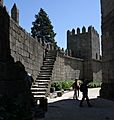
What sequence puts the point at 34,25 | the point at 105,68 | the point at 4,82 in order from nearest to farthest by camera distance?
the point at 4,82
the point at 105,68
the point at 34,25

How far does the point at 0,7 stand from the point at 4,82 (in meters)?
1.86

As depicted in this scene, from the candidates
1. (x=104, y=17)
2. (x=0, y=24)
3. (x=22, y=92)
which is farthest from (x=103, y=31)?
(x=0, y=24)

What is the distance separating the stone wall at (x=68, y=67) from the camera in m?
24.5

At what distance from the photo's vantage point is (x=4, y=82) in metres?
7.35

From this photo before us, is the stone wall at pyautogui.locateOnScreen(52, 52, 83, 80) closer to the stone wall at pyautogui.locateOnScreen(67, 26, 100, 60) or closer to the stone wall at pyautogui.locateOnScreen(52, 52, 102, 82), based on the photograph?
the stone wall at pyautogui.locateOnScreen(52, 52, 102, 82)

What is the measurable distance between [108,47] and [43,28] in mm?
29281

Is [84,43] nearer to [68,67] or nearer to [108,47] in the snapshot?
[68,67]

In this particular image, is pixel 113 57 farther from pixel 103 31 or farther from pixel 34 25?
pixel 34 25

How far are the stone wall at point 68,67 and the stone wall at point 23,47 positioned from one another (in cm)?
662

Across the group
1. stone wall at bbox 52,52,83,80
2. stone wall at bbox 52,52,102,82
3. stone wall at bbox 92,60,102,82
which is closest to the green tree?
stone wall at bbox 92,60,102,82

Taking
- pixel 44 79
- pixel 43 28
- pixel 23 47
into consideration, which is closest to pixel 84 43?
pixel 43 28

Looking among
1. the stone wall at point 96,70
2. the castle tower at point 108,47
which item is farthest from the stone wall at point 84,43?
the castle tower at point 108,47

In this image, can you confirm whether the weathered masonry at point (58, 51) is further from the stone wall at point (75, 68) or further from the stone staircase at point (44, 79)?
the stone staircase at point (44, 79)

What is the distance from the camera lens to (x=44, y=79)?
59.1 feet
